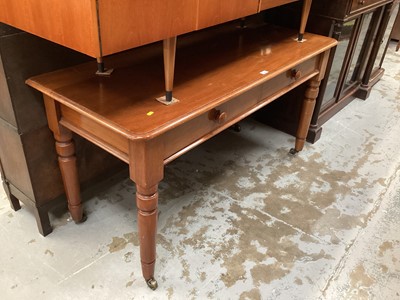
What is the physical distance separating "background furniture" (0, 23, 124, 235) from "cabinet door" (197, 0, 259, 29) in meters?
0.55

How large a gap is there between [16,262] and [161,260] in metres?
0.60

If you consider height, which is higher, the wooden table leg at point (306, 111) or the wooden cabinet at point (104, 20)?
the wooden cabinet at point (104, 20)

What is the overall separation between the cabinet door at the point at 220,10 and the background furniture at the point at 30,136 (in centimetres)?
55

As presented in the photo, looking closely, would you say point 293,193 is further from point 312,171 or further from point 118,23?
point 118,23

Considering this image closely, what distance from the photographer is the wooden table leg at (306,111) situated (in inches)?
84.6

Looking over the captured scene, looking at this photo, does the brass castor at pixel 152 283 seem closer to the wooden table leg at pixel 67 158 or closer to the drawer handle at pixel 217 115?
the wooden table leg at pixel 67 158

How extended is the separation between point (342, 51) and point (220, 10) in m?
1.49

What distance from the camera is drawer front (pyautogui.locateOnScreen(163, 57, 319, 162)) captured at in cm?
127

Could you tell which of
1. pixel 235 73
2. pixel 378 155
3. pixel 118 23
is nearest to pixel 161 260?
pixel 235 73

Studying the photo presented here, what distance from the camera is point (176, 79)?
4.68 feet

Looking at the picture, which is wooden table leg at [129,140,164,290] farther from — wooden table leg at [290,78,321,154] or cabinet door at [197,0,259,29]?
wooden table leg at [290,78,321,154]

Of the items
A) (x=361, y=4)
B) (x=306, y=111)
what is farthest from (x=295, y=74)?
(x=361, y=4)

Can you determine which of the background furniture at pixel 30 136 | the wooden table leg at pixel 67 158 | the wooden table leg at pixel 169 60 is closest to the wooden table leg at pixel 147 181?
the wooden table leg at pixel 169 60

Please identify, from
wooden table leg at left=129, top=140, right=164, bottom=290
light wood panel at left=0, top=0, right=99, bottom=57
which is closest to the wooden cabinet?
light wood panel at left=0, top=0, right=99, bottom=57
